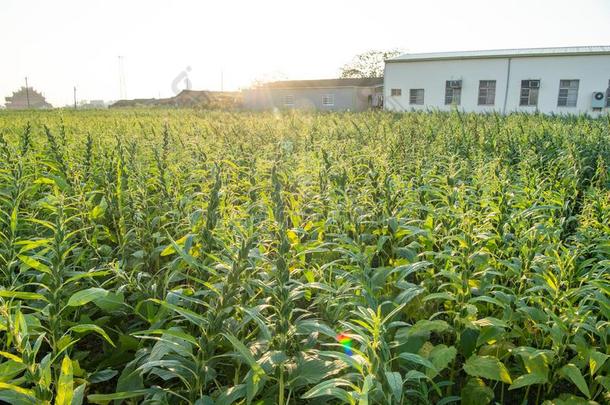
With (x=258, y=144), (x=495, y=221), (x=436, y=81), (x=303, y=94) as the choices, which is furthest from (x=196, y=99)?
(x=495, y=221)

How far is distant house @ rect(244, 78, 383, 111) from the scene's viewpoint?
41219 millimetres

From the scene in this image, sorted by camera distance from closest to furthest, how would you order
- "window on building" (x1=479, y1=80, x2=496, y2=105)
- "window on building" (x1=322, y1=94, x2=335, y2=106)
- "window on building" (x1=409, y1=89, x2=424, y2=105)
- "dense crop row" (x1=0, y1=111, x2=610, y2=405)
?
"dense crop row" (x1=0, y1=111, x2=610, y2=405) < "window on building" (x1=479, y1=80, x2=496, y2=105) < "window on building" (x1=409, y1=89, x2=424, y2=105) < "window on building" (x1=322, y1=94, x2=335, y2=106)

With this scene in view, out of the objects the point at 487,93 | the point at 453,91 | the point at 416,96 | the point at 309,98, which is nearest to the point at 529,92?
the point at 487,93

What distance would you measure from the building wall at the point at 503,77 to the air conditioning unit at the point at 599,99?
0.20m

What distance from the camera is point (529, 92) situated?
2923cm

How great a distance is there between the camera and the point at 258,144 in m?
6.18

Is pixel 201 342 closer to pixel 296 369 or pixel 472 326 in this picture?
pixel 296 369

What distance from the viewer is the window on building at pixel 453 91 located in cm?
3125

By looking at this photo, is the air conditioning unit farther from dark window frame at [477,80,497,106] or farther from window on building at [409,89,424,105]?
window on building at [409,89,424,105]

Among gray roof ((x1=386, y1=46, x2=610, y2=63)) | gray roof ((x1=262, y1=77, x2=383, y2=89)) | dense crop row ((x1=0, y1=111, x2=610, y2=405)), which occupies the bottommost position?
dense crop row ((x1=0, y1=111, x2=610, y2=405))

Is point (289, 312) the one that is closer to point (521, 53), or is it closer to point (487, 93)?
point (487, 93)

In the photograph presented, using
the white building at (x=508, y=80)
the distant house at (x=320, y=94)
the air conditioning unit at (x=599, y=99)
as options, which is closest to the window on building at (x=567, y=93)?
the white building at (x=508, y=80)

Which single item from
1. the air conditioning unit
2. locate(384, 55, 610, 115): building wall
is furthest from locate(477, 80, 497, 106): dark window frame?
the air conditioning unit

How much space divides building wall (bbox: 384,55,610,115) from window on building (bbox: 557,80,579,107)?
248mm
